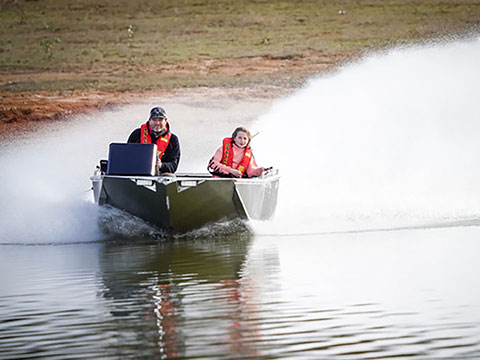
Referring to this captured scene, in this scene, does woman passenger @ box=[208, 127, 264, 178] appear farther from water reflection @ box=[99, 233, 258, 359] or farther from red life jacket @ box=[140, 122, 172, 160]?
water reflection @ box=[99, 233, 258, 359]

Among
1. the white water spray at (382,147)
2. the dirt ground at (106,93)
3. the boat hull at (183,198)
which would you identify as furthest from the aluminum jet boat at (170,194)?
A: the dirt ground at (106,93)

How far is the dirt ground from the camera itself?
109 ft

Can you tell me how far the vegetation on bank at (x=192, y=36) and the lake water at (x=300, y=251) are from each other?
14226 mm

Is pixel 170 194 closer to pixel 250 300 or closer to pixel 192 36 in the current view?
pixel 250 300

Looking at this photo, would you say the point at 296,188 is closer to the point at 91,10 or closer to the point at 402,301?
the point at 402,301

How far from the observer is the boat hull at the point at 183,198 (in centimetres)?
1217

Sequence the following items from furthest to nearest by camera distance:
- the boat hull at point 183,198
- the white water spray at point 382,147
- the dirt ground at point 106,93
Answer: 1. the dirt ground at point 106,93
2. the white water spray at point 382,147
3. the boat hull at point 183,198

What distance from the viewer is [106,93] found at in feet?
122

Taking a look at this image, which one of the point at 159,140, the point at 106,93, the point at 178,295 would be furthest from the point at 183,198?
the point at 106,93

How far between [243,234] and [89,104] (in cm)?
2225

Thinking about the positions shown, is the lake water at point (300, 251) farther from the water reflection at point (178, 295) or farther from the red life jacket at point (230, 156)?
the red life jacket at point (230, 156)

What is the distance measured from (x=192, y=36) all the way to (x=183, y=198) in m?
36.9

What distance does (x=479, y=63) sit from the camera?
24562mm

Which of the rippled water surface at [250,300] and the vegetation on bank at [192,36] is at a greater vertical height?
the vegetation on bank at [192,36]
